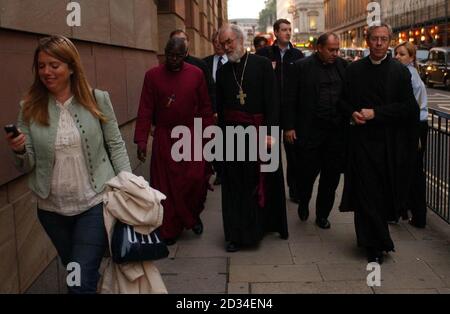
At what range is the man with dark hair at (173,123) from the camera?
233 inches

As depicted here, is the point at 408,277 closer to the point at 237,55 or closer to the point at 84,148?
the point at 237,55

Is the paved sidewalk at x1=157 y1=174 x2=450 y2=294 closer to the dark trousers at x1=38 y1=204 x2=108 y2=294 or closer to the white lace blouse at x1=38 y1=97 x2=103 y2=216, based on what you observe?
the dark trousers at x1=38 y1=204 x2=108 y2=294

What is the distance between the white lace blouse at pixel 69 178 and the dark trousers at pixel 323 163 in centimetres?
345

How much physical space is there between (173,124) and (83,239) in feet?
9.08

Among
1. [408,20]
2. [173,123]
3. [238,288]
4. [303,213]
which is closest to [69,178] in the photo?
[238,288]

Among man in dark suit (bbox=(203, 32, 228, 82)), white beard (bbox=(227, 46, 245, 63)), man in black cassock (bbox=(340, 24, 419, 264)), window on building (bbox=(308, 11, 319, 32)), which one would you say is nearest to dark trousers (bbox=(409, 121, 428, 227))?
man in black cassock (bbox=(340, 24, 419, 264))

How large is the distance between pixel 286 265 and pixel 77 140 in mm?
2470

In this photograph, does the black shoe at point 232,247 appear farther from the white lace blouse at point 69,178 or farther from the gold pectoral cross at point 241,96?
the white lace blouse at point 69,178

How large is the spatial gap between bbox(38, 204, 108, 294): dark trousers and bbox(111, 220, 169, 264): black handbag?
131 millimetres
